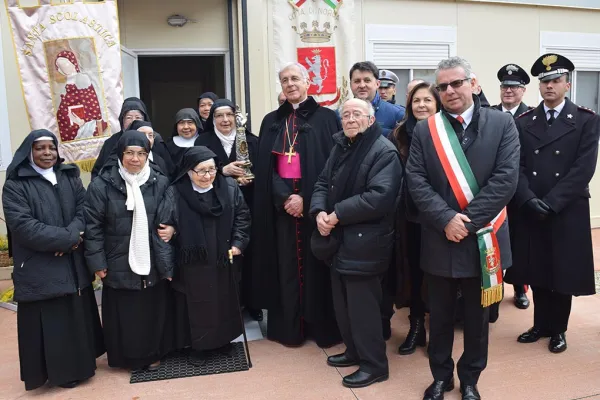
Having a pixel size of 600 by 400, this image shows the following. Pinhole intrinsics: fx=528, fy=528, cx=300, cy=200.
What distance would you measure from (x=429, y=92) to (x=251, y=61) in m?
3.49

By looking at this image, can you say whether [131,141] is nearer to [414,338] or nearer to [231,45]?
[414,338]

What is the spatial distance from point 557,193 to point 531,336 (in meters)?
1.15

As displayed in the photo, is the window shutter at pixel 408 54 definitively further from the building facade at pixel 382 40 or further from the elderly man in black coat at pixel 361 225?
the elderly man in black coat at pixel 361 225

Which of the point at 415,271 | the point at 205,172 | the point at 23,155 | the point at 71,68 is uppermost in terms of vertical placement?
the point at 71,68

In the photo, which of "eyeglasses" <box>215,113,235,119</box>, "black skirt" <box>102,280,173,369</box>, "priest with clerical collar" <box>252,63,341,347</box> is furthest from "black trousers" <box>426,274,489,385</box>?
"eyeglasses" <box>215,113,235,119</box>

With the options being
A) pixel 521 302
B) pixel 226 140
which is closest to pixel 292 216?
pixel 226 140

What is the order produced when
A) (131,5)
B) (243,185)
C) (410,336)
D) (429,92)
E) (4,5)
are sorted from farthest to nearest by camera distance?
(131,5) < (4,5) < (243,185) < (410,336) < (429,92)

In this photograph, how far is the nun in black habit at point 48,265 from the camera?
325 cm

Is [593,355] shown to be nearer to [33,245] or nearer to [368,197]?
[368,197]

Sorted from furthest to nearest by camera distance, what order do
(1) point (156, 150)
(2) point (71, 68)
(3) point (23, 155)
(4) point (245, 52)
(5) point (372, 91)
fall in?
(4) point (245, 52), (2) point (71, 68), (1) point (156, 150), (5) point (372, 91), (3) point (23, 155)

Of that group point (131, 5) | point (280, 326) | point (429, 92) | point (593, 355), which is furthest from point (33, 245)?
point (131, 5)

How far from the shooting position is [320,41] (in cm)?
671

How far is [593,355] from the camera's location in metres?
3.81

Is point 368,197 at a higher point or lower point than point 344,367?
higher
